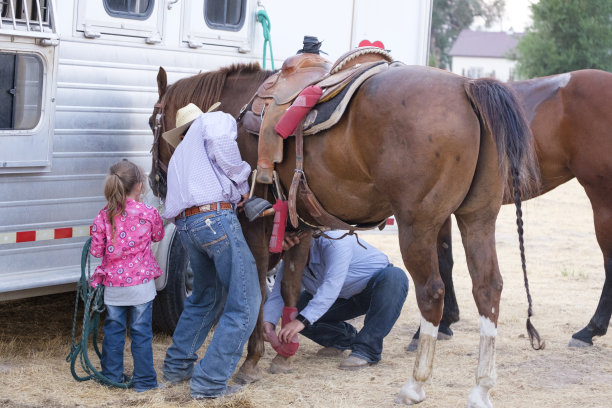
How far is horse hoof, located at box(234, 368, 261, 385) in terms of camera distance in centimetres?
466

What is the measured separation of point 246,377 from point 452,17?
62.7 metres

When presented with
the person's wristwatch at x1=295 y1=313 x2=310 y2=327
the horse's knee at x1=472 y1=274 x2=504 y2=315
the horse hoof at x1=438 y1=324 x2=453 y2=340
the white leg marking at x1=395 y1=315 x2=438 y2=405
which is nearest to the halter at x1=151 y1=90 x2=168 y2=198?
the person's wristwatch at x1=295 y1=313 x2=310 y2=327

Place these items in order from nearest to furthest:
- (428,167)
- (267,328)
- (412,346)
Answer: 1. (428,167)
2. (267,328)
3. (412,346)

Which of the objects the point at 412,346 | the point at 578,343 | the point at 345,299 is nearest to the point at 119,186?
the point at 345,299

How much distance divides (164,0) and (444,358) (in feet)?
9.36

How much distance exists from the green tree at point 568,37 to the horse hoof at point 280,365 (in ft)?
85.1

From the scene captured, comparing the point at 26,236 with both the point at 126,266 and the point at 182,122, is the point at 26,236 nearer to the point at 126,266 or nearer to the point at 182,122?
the point at 126,266

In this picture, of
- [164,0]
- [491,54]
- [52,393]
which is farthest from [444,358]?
[491,54]

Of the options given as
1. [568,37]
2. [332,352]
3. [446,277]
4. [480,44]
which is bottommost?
[332,352]

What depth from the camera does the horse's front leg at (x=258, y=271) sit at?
469cm

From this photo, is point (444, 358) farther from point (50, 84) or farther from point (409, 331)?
point (50, 84)

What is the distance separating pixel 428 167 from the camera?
386 centimetres

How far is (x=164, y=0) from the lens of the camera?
204 inches

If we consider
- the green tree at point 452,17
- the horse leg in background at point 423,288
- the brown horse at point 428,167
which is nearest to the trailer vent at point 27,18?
the brown horse at point 428,167
